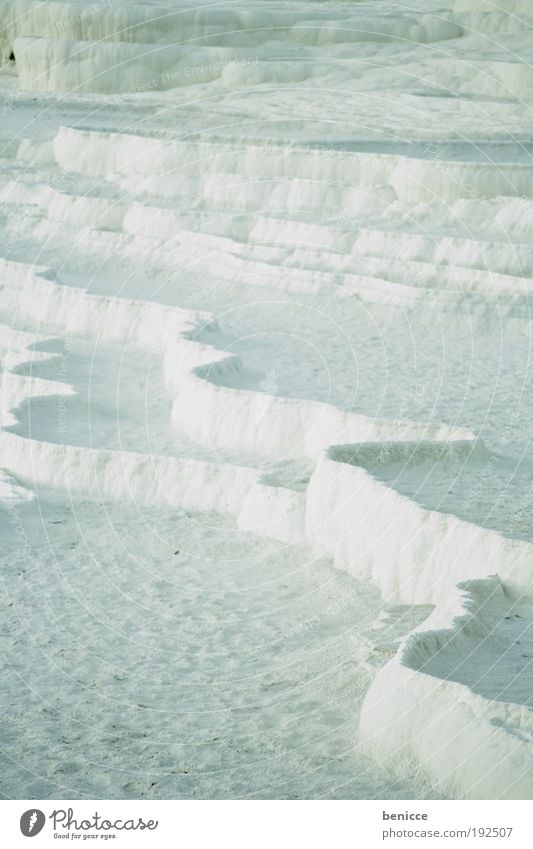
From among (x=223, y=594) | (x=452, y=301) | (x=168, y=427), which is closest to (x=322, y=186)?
(x=452, y=301)

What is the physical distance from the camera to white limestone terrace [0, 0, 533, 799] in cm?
539

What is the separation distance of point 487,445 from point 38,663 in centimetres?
279

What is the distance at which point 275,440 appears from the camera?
848 cm

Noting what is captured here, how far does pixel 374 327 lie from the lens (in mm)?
10383
